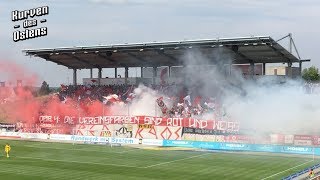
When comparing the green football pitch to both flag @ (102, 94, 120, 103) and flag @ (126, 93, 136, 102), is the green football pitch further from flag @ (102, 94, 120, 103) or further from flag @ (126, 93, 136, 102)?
flag @ (102, 94, 120, 103)

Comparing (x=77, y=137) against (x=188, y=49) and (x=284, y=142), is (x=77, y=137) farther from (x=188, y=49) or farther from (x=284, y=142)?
(x=284, y=142)

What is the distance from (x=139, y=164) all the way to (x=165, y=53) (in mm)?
32677

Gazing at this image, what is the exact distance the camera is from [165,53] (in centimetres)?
7931

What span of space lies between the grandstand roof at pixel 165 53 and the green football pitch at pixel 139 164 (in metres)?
18.3

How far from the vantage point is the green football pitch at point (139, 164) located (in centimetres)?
4284

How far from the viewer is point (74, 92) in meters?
91.6

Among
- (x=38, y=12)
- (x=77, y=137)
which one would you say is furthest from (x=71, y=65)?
(x=38, y=12)

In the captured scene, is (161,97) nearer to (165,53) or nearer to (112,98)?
(165,53)

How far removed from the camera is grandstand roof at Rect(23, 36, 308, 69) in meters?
70.2

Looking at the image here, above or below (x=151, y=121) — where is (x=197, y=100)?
above

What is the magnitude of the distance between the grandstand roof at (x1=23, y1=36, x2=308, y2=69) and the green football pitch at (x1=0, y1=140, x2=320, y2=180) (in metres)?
18.3

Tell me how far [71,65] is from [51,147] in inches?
1264

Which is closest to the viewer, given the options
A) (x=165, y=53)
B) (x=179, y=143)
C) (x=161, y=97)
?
(x=179, y=143)

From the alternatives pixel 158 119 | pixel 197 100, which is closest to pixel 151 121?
pixel 158 119
